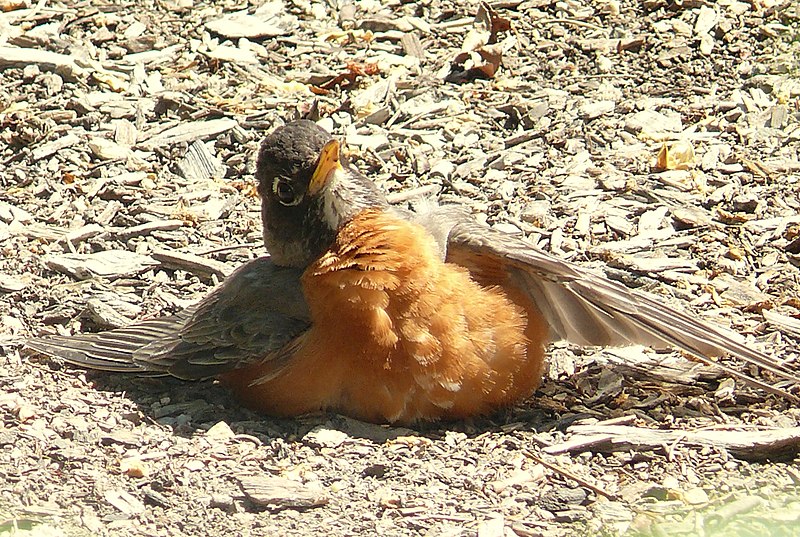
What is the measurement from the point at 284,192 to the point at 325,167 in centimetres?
30

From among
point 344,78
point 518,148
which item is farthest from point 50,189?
point 518,148

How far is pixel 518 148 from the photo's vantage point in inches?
343

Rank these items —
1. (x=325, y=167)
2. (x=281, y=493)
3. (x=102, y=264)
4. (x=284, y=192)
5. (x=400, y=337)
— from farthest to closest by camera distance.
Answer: (x=102, y=264) → (x=284, y=192) → (x=325, y=167) → (x=400, y=337) → (x=281, y=493)

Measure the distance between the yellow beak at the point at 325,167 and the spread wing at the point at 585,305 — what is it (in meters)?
0.68

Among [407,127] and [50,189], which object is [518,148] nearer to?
[407,127]

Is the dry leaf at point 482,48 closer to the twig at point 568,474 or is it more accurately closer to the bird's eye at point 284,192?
the bird's eye at point 284,192

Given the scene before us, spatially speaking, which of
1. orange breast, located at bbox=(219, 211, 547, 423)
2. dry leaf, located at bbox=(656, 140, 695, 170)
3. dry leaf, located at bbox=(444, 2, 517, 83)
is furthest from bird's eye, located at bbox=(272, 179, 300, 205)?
dry leaf, located at bbox=(444, 2, 517, 83)

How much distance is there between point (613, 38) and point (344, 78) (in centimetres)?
220

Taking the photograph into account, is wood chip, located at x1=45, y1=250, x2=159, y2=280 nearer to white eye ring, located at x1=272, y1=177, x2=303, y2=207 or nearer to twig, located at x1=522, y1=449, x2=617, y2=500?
white eye ring, located at x1=272, y1=177, x2=303, y2=207

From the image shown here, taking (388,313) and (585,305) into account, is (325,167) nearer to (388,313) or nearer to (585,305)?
(388,313)

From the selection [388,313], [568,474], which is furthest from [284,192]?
[568,474]

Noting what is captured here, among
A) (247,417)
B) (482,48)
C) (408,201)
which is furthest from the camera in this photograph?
(482,48)

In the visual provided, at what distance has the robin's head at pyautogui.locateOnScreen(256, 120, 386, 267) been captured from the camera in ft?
20.8

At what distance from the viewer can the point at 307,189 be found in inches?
252
